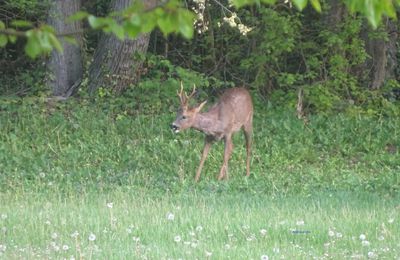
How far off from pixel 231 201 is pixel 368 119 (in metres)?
6.81

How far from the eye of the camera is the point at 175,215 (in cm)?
913

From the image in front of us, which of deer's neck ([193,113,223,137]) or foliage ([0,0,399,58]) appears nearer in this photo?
foliage ([0,0,399,58])

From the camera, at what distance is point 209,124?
46.2 ft

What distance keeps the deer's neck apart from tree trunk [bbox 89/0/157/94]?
13.0ft

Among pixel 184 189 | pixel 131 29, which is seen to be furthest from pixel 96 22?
pixel 184 189

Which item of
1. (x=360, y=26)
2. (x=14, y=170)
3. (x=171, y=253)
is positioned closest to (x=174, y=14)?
(x=171, y=253)

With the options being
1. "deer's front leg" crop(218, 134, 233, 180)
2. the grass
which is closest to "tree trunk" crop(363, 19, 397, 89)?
"deer's front leg" crop(218, 134, 233, 180)

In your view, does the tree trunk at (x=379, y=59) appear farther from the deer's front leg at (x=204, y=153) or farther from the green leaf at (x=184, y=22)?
the green leaf at (x=184, y=22)

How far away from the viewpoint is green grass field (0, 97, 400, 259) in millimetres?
7621

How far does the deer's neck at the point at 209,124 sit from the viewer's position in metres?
13.9

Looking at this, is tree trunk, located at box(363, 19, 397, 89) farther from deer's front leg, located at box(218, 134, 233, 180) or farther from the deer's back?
deer's front leg, located at box(218, 134, 233, 180)

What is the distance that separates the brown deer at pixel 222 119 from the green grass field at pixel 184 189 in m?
0.34

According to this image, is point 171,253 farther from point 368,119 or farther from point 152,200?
point 368,119

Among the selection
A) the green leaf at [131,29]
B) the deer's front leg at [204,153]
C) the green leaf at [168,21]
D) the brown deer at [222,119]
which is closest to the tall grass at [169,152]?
the deer's front leg at [204,153]
